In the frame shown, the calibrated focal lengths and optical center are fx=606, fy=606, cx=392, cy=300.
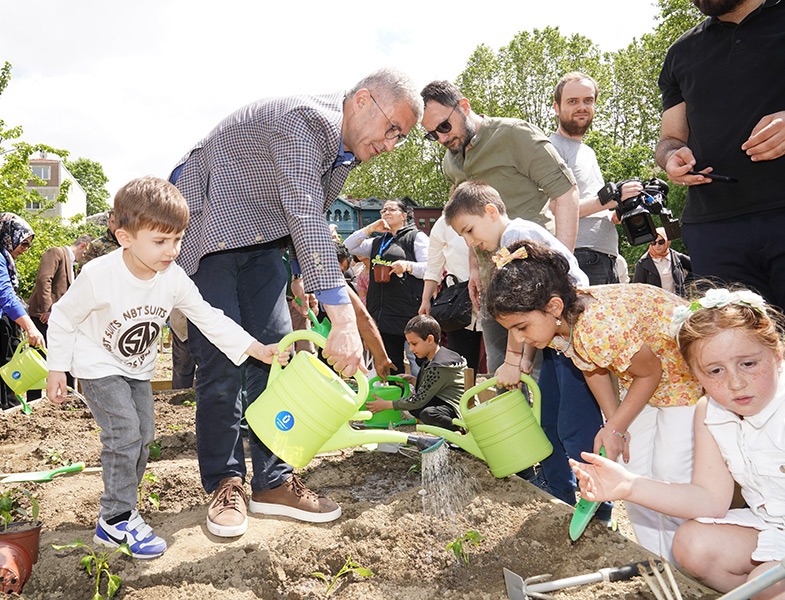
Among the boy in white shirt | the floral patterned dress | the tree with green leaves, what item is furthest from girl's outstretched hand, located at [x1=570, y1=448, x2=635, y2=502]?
the tree with green leaves

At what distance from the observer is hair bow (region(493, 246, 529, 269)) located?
2037 millimetres

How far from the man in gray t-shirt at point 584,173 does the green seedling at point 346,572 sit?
2.02m

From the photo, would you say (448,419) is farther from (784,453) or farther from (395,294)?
(784,453)

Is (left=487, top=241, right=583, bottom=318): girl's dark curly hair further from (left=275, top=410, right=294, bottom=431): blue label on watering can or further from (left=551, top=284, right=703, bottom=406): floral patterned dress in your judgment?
(left=275, top=410, right=294, bottom=431): blue label on watering can

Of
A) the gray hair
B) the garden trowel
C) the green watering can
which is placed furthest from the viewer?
the green watering can

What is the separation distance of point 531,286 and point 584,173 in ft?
5.59

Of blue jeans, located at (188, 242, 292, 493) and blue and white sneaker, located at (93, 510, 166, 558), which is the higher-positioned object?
blue jeans, located at (188, 242, 292, 493)

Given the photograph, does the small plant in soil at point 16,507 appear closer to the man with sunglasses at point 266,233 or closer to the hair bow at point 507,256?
the man with sunglasses at point 266,233

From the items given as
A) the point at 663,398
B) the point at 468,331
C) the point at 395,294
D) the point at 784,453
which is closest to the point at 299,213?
the point at 663,398

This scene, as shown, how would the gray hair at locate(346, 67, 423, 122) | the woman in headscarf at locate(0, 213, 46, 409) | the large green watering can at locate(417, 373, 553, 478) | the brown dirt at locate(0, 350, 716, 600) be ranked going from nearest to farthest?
the brown dirt at locate(0, 350, 716, 600), the gray hair at locate(346, 67, 423, 122), the large green watering can at locate(417, 373, 553, 478), the woman in headscarf at locate(0, 213, 46, 409)

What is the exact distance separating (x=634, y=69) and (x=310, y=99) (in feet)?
90.3

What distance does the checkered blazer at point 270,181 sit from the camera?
2.07m

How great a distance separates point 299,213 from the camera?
207 cm

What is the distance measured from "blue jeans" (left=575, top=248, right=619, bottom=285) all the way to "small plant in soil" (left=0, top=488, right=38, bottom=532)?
277cm
